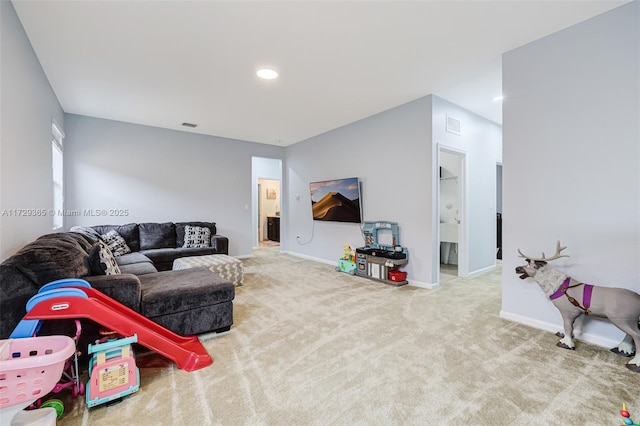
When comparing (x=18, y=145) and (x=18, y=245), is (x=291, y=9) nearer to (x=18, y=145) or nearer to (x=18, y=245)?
(x=18, y=145)

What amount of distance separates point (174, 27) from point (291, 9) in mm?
1019

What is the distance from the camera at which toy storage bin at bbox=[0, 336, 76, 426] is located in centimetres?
119

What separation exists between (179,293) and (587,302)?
3.20 metres

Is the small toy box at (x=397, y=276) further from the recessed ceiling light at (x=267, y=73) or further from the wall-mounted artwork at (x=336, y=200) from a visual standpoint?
the recessed ceiling light at (x=267, y=73)

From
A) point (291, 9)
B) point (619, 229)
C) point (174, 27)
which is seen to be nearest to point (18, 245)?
point (174, 27)

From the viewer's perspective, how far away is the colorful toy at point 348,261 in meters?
4.63

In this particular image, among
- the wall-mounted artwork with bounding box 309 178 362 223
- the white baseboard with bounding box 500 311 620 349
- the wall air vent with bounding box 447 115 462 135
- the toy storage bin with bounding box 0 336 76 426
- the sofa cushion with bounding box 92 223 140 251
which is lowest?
the white baseboard with bounding box 500 311 620 349

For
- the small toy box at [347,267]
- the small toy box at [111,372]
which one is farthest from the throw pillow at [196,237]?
the small toy box at [111,372]

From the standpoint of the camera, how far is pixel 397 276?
3979mm

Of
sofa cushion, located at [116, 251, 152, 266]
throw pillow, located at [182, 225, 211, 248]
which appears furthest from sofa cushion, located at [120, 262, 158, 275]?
throw pillow, located at [182, 225, 211, 248]

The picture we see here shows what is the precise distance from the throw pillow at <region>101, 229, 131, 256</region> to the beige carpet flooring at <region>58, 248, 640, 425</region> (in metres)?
2.59

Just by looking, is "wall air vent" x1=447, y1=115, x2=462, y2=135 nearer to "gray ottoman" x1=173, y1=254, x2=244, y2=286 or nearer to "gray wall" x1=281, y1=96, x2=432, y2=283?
"gray wall" x1=281, y1=96, x2=432, y2=283

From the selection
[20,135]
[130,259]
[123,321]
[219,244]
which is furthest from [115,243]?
[123,321]

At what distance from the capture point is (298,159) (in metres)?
6.50
